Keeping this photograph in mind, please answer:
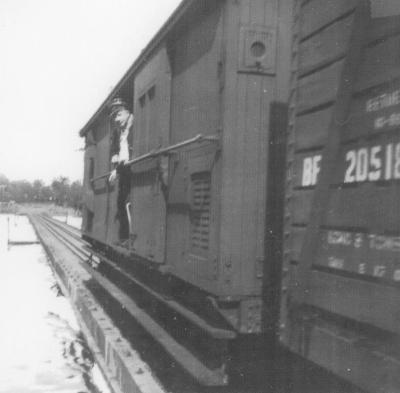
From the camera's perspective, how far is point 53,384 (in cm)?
526

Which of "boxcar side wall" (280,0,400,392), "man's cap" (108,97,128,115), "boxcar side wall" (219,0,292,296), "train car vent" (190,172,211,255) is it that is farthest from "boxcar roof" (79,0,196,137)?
"boxcar side wall" (280,0,400,392)

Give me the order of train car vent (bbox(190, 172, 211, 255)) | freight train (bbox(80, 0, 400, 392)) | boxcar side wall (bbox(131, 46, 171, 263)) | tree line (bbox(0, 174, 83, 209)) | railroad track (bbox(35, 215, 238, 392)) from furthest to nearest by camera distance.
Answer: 1. tree line (bbox(0, 174, 83, 209))
2. boxcar side wall (bbox(131, 46, 171, 263))
3. train car vent (bbox(190, 172, 211, 255))
4. railroad track (bbox(35, 215, 238, 392))
5. freight train (bbox(80, 0, 400, 392))

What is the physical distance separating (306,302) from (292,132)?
1032mm

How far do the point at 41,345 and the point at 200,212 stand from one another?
3.26m

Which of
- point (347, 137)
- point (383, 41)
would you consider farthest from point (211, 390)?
point (383, 41)

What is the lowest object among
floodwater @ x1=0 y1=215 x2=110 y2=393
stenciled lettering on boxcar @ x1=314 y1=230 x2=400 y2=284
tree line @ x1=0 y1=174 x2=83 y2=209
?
floodwater @ x1=0 y1=215 x2=110 y2=393

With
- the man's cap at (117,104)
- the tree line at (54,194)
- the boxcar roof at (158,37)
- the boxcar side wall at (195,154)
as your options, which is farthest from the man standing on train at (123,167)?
the tree line at (54,194)

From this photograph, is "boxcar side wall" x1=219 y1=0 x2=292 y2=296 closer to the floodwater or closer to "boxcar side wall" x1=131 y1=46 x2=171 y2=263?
"boxcar side wall" x1=131 y1=46 x2=171 y2=263

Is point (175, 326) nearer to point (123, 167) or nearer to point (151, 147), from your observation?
point (151, 147)

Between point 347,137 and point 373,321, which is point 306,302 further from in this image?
point 347,137

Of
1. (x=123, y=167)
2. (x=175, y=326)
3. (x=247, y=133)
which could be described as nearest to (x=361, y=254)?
(x=247, y=133)

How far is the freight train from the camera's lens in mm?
2455

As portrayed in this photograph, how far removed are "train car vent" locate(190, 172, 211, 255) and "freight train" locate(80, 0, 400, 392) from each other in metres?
0.02

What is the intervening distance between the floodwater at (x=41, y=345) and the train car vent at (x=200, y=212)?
1734 millimetres
